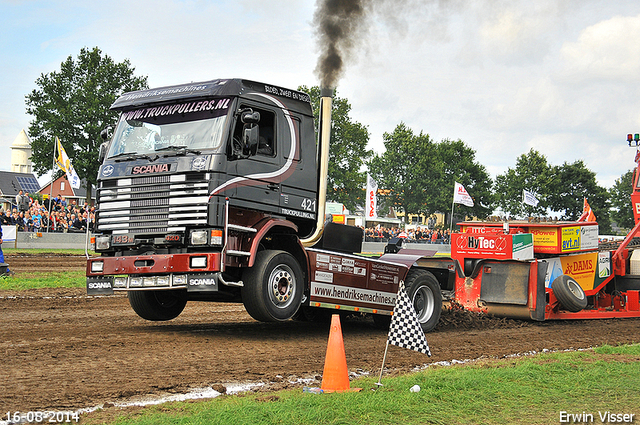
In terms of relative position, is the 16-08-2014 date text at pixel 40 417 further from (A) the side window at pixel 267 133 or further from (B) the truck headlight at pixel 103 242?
(A) the side window at pixel 267 133

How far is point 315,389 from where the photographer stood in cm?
583

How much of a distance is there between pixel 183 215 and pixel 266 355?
2.02 m

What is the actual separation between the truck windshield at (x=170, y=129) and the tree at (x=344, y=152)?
42502mm

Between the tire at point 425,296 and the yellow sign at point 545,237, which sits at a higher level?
the yellow sign at point 545,237

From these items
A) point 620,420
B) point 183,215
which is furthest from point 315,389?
point 183,215

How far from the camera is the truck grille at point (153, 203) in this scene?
7930mm

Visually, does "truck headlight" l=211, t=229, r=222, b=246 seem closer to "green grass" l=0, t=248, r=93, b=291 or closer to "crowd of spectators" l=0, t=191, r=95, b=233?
"green grass" l=0, t=248, r=93, b=291

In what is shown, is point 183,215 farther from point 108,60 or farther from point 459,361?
point 108,60

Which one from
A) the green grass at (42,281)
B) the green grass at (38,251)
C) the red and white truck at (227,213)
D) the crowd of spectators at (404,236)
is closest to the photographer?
the red and white truck at (227,213)

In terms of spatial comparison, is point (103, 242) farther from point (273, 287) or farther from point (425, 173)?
point (425, 173)

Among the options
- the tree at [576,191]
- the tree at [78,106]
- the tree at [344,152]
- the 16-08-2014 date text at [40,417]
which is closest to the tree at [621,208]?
the tree at [576,191]

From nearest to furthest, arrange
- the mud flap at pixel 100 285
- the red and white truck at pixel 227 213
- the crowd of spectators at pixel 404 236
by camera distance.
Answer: the red and white truck at pixel 227 213
the mud flap at pixel 100 285
the crowd of spectators at pixel 404 236

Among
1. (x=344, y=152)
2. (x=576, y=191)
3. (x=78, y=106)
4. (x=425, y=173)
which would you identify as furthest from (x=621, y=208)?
(x=78, y=106)

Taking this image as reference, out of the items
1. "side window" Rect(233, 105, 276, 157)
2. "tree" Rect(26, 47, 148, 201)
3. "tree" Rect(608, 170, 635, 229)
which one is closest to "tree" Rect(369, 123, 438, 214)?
"tree" Rect(608, 170, 635, 229)
